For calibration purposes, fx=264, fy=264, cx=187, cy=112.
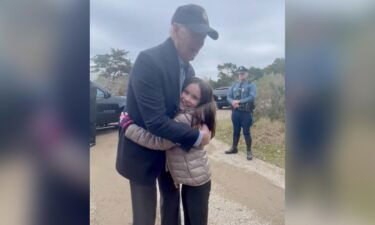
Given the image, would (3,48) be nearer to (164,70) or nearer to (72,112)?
(72,112)

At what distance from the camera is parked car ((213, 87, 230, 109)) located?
1149 millimetres

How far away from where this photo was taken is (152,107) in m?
0.94

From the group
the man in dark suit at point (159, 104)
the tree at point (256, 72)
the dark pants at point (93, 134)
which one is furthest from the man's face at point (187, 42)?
the dark pants at point (93, 134)

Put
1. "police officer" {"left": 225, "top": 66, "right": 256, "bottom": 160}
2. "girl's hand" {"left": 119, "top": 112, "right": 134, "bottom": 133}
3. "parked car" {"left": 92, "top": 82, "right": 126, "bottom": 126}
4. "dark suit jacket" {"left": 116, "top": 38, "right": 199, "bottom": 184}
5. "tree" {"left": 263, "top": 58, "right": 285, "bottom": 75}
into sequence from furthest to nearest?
"police officer" {"left": 225, "top": 66, "right": 256, "bottom": 160}
"girl's hand" {"left": 119, "top": 112, "right": 134, "bottom": 133}
"dark suit jacket" {"left": 116, "top": 38, "right": 199, "bottom": 184}
"parked car" {"left": 92, "top": 82, "right": 126, "bottom": 126}
"tree" {"left": 263, "top": 58, "right": 285, "bottom": 75}

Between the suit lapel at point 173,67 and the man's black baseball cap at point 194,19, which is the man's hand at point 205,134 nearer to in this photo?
the suit lapel at point 173,67


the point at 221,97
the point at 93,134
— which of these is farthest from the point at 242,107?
the point at 93,134

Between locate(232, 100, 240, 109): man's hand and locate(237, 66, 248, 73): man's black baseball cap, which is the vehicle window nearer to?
locate(237, 66, 248, 73): man's black baseball cap

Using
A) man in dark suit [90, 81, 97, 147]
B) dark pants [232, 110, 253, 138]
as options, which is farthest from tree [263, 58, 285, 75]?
man in dark suit [90, 81, 97, 147]

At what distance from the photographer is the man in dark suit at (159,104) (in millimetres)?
957

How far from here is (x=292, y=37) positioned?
68 centimetres

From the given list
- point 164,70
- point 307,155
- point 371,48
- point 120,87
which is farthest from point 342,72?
point 120,87

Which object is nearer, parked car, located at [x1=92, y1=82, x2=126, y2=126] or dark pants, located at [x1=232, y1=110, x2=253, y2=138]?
parked car, located at [x1=92, y1=82, x2=126, y2=126]

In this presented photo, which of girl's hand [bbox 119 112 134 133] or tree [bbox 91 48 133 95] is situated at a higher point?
tree [bbox 91 48 133 95]

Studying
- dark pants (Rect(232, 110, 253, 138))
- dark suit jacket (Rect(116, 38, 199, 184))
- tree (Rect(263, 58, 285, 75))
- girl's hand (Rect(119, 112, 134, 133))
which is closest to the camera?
tree (Rect(263, 58, 285, 75))
